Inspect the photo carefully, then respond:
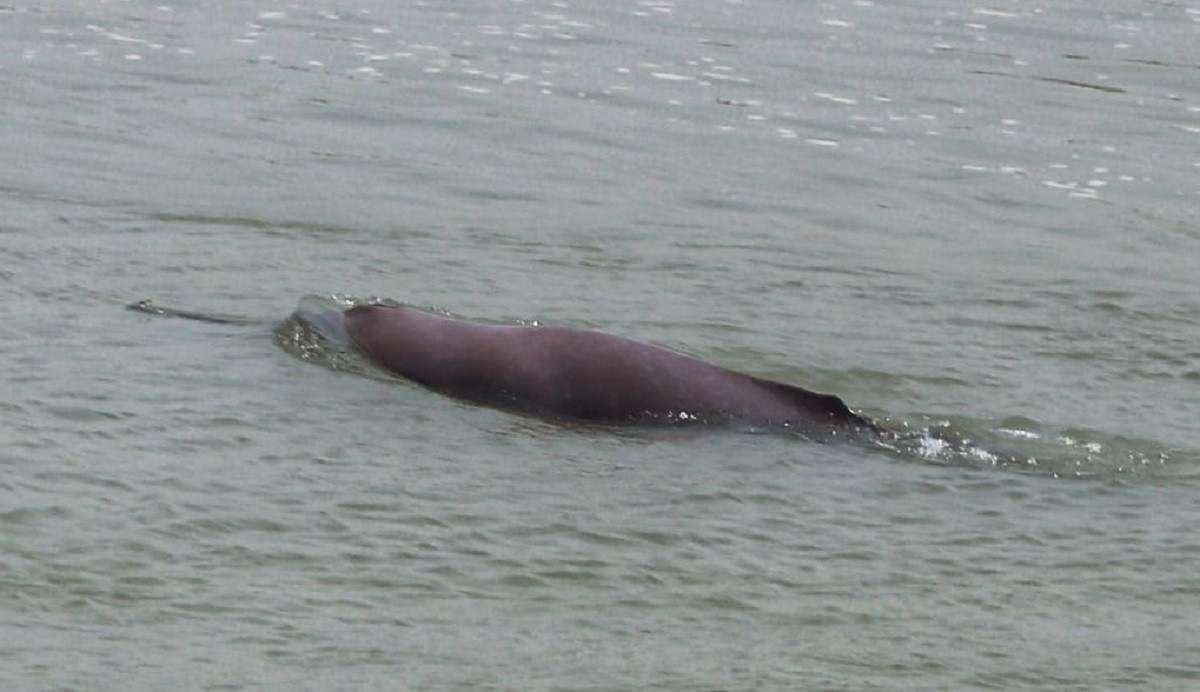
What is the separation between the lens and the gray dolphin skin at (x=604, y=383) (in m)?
9.41

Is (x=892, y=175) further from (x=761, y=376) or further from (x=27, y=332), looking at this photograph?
(x=27, y=332)

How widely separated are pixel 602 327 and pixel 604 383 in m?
1.74

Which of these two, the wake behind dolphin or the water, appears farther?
the wake behind dolphin

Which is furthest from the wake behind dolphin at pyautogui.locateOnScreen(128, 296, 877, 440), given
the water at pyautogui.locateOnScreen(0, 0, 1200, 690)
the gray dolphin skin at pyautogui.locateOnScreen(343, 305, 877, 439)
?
the water at pyautogui.locateOnScreen(0, 0, 1200, 690)

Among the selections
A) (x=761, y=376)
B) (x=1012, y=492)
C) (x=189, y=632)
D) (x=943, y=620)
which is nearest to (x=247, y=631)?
(x=189, y=632)

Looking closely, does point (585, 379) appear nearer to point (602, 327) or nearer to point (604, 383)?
point (604, 383)

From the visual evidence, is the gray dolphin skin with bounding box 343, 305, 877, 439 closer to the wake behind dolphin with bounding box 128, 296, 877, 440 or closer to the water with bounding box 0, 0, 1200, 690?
the wake behind dolphin with bounding box 128, 296, 877, 440

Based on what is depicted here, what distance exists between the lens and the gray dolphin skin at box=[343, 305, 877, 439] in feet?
30.9

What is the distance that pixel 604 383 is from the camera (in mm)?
9516

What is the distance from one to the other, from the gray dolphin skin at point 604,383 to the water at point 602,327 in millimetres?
158

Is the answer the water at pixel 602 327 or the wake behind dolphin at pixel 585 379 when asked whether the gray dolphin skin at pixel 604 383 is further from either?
the water at pixel 602 327

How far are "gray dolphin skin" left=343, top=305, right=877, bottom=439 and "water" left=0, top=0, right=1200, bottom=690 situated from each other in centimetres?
16

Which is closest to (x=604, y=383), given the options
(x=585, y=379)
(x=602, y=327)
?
(x=585, y=379)

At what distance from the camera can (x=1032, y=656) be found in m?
7.22
